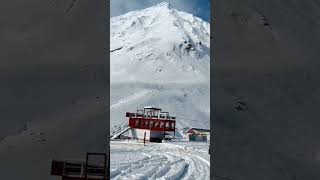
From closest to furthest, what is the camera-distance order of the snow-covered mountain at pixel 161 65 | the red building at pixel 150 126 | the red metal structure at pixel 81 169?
the red metal structure at pixel 81 169, the red building at pixel 150 126, the snow-covered mountain at pixel 161 65

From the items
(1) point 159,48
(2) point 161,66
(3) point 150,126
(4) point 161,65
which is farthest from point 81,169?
(1) point 159,48

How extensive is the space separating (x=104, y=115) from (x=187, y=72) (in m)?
110

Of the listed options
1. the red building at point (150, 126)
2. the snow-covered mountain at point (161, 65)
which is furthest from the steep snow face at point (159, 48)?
the red building at point (150, 126)

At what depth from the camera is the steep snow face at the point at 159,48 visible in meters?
108

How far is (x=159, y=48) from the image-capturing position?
133 meters

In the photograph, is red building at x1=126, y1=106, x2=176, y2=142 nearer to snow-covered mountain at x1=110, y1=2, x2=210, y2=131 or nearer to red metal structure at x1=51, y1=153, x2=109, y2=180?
red metal structure at x1=51, y1=153, x2=109, y2=180

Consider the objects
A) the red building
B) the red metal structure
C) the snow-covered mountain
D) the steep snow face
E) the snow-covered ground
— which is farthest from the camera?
the steep snow face

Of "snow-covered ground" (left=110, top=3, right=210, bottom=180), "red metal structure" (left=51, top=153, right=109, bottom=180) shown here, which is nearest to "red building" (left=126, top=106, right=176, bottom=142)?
"snow-covered ground" (left=110, top=3, right=210, bottom=180)

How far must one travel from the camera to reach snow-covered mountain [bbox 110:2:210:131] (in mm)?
75875

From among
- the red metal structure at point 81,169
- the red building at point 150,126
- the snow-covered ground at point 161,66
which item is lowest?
the red building at point 150,126

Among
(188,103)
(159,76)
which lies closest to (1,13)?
(188,103)

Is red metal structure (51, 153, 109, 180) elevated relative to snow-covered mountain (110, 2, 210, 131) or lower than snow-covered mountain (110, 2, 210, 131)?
lower

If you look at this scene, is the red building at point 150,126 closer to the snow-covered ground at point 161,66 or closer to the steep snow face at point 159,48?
the snow-covered ground at point 161,66
